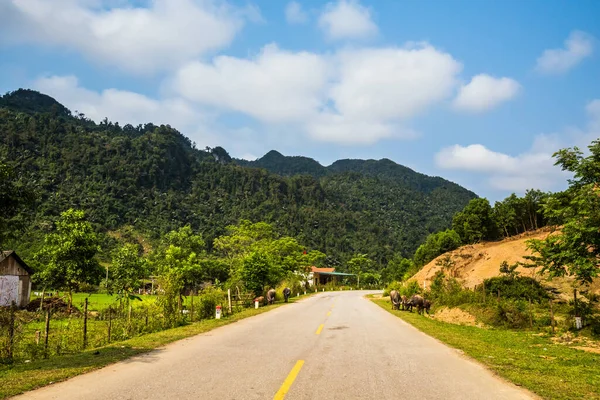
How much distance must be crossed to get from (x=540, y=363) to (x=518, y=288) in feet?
59.9

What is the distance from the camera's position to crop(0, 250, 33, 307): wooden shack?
104ft

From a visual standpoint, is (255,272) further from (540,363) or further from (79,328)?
(540,363)

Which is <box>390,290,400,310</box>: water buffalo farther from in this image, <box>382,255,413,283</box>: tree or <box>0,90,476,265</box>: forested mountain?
<box>0,90,476,265</box>: forested mountain

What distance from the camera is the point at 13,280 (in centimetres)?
3256

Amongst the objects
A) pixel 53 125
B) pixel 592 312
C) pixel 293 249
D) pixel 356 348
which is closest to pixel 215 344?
pixel 356 348

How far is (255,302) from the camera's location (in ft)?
100

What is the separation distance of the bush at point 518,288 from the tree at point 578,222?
9447 millimetres

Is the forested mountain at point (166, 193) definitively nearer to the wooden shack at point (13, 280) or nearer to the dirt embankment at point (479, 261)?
the wooden shack at point (13, 280)

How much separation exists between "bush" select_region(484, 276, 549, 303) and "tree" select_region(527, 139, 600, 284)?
945cm

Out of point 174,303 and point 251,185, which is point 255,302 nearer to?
point 174,303

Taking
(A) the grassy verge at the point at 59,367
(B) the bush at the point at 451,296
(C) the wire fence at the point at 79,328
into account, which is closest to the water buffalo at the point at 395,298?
(B) the bush at the point at 451,296

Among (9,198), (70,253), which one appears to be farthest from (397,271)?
(9,198)

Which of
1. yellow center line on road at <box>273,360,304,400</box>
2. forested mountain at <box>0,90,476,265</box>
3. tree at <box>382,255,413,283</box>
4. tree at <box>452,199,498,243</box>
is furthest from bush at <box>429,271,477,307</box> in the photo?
forested mountain at <box>0,90,476,265</box>

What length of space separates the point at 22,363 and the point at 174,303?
8.28 metres
